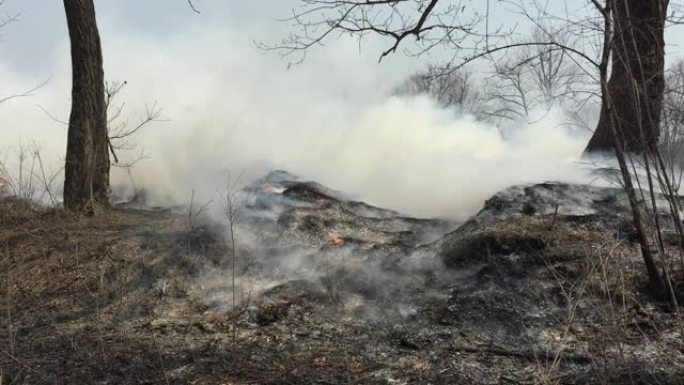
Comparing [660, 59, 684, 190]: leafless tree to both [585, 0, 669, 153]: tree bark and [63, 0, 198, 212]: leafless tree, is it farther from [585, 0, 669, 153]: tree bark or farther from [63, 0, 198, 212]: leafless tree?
[63, 0, 198, 212]: leafless tree

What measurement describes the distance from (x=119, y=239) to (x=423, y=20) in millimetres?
5546

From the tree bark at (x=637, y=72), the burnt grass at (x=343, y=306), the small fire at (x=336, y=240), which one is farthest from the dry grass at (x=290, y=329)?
the small fire at (x=336, y=240)

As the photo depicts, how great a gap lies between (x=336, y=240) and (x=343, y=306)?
1.70m

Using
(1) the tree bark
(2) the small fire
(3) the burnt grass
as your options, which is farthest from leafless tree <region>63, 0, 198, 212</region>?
(1) the tree bark

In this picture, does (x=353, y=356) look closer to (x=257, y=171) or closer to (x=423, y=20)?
(x=423, y=20)

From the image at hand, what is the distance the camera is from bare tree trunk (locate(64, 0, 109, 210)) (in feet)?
28.5

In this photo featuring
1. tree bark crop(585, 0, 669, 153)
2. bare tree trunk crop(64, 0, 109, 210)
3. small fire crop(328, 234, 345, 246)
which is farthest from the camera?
bare tree trunk crop(64, 0, 109, 210)

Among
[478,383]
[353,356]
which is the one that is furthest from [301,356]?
[478,383]

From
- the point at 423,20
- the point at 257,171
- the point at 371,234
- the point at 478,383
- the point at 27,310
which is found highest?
the point at 423,20

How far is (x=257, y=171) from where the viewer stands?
12.1 m

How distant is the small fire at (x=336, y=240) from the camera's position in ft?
23.0

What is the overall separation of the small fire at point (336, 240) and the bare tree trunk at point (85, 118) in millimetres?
3938

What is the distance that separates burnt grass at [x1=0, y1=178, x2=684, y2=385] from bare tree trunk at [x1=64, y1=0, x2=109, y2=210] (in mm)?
840

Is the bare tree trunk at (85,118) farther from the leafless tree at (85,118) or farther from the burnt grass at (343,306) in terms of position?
the burnt grass at (343,306)
